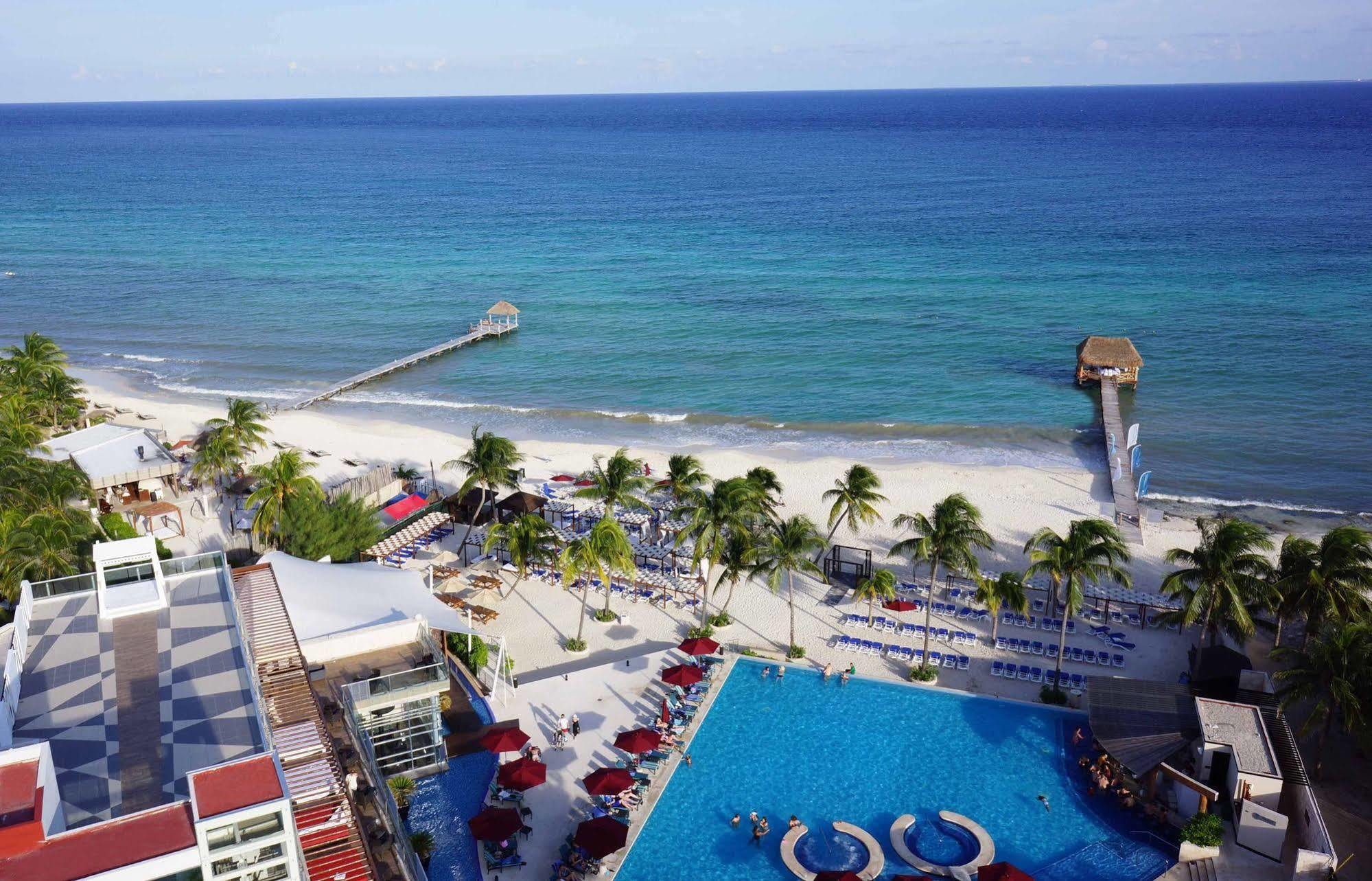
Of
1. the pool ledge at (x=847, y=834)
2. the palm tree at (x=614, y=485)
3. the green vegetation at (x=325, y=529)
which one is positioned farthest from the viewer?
the palm tree at (x=614, y=485)

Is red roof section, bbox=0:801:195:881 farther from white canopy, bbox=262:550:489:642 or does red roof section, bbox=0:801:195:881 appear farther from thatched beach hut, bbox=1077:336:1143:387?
thatched beach hut, bbox=1077:336:1143:387

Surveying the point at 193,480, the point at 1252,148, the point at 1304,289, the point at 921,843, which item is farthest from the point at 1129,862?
the point at 1252,148

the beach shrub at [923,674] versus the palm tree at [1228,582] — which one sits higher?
the palm tree at [1228,582]

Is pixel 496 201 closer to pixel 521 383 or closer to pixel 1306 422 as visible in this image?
pixel 521 383

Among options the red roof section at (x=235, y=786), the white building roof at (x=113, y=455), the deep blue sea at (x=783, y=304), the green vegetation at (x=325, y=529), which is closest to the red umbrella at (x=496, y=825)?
the red roof section at (x=235, y=786)

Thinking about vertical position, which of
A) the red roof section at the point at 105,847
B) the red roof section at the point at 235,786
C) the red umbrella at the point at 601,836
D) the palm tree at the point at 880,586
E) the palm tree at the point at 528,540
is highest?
the red roof section at the point at 235,786

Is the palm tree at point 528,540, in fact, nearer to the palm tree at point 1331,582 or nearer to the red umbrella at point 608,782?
the red umbrella at point 608,782

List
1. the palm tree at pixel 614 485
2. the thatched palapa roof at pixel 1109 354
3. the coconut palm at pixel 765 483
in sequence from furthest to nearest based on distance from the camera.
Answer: the thatched palapa roof at pixel 1109 354 < the coconut palm at pixel 765 483 < the palm tree at pixel 614 485

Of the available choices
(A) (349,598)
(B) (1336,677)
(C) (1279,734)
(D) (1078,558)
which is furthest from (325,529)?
(B) (1336,677)
